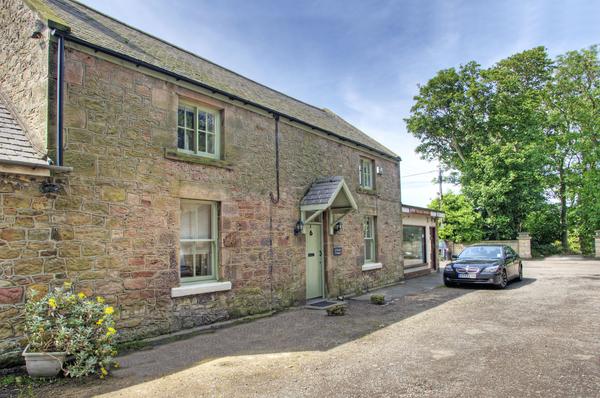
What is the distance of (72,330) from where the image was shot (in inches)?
214

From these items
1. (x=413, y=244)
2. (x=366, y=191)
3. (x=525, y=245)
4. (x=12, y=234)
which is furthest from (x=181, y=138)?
(x=525, y=245)

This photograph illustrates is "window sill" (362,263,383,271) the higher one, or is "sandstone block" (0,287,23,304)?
"sandstone block" (0,287,23,304)

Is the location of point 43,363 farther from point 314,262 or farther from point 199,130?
point 314,262

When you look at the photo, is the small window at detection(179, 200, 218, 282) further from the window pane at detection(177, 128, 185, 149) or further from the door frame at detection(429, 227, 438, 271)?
the door frame at detection(429, 227, 438, 271)

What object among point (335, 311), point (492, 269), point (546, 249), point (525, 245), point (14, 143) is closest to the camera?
point (14, 143)

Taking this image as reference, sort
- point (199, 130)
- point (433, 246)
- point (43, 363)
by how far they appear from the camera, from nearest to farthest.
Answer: point (43, 363)
point (199, 130)
point (433, 246)

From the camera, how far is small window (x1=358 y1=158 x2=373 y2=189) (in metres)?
15.0

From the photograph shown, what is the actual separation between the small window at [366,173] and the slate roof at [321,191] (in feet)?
10.9

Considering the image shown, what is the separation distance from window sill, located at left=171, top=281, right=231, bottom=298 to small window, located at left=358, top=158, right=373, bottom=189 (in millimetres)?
7664

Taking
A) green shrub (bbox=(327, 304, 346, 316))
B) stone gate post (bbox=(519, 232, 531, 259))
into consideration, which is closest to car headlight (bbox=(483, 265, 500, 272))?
green shrub (bbox=(327, 304, 346, 316))

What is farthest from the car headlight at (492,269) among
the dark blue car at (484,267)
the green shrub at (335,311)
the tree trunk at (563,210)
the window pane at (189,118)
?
the tree trunk at (563,210)

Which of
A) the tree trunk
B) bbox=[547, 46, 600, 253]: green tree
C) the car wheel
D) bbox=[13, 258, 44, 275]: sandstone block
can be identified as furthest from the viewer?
the tree trunk

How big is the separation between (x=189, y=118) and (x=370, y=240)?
882 cm

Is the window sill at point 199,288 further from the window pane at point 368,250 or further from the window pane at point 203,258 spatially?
the window pane at point 368,250
